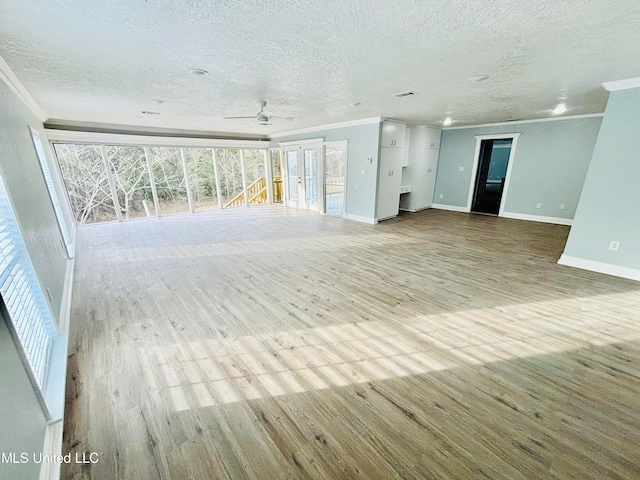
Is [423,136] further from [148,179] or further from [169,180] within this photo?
[148,179]

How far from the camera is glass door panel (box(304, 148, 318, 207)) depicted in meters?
7.73

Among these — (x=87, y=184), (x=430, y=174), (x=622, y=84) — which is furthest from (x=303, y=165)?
(x=622, y=84)

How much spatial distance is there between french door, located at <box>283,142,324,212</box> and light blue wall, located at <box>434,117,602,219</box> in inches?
174

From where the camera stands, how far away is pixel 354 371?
1.92m

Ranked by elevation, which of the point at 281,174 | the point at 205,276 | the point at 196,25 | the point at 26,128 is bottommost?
the point at 205,276

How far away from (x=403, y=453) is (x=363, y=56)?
3.11m

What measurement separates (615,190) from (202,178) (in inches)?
379

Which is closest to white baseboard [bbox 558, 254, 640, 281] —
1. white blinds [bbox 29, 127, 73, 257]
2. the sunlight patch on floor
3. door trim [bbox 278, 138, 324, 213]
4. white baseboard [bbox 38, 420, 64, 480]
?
the sunlight patch on floor

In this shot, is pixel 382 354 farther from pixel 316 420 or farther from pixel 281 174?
pixel 281 174

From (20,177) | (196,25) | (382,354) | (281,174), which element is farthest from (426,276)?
(281,174)

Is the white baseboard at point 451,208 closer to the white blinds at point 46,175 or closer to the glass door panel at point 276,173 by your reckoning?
the glass door panel at point 276,173

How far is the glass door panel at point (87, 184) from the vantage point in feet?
22.6

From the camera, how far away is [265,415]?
1578 millimetres

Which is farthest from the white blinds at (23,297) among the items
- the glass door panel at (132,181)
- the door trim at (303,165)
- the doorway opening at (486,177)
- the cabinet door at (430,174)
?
the doorway opening at (486,177)
